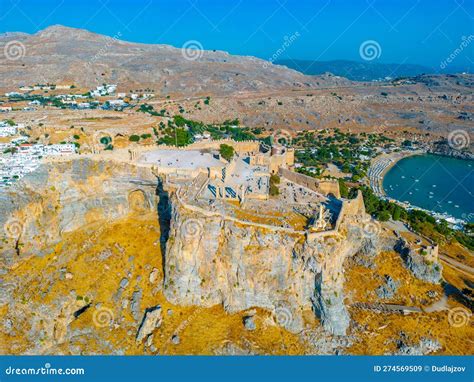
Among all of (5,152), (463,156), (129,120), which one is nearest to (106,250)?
(5,152)

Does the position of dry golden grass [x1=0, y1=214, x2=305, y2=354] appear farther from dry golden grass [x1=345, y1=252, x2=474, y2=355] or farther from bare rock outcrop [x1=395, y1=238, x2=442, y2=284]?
bare rock outcrop [x1=395, y1=238, x2=442, y2=284]

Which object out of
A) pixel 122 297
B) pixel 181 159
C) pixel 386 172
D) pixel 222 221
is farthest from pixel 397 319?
pixel 386 172

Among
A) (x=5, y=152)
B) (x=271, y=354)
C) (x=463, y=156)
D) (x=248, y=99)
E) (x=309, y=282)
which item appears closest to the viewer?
(x=271, y=354)

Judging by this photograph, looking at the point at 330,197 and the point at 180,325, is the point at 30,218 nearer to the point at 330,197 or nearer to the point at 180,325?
the point at 180,325

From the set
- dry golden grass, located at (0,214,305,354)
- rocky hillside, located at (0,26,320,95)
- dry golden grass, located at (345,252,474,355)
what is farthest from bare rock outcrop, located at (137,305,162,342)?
rocky hillside, located at (0,26,320,95)

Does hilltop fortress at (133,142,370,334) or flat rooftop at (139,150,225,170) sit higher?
flat rooftop at (139,150,225,170)

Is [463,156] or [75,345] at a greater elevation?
[463,156]
